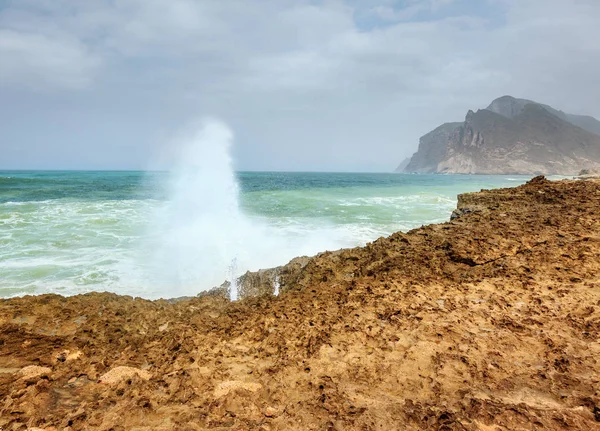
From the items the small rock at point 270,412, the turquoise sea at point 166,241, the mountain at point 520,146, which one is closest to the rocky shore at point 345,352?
the small rock at point 270,412

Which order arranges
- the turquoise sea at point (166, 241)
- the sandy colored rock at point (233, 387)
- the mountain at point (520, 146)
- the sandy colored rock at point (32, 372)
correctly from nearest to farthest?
1. the sandy colored rock at point (233, 387)
2. the sandy colored rock at point (32, 372)
3. the turquoise sea at point (166, 241)
4. the mountain at point (520, 146)

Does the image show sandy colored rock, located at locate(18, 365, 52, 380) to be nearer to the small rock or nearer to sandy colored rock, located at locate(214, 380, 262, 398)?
sandy colored rock, located at locate(214, 380, 262, 398)

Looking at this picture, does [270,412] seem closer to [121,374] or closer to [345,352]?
[345,352]

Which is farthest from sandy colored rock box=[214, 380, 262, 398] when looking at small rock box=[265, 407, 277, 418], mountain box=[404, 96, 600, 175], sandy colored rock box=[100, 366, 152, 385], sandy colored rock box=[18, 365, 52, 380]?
mountain box=[404, 96, 600, 175]

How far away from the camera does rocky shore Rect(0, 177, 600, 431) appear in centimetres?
212

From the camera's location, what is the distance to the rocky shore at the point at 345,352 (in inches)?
83.4

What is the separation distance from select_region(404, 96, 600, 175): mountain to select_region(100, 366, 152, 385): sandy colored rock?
151 m

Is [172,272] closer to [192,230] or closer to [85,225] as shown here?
[192,230]

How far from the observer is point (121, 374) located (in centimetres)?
261

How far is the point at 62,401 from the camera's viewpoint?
2.30m

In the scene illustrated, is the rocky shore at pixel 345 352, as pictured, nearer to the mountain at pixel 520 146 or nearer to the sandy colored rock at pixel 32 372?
the sandy colored rock at pixel 32 372

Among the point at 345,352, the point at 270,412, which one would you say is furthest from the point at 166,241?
the point at 270,412

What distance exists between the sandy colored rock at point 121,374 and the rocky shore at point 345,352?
1 cm

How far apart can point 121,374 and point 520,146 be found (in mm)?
167851
